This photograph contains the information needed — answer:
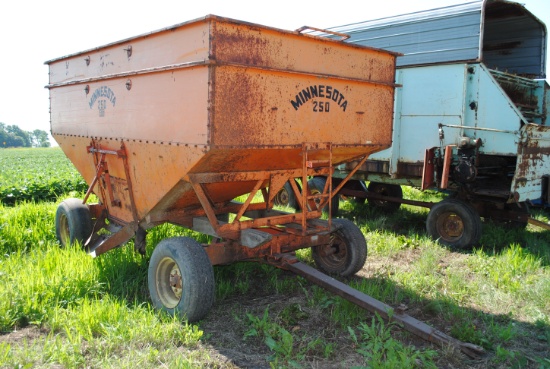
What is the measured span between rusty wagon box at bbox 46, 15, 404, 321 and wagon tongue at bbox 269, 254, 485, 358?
19 centimetres

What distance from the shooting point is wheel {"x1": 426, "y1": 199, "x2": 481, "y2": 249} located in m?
6.73

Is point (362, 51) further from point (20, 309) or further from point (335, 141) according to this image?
point (20, 309)

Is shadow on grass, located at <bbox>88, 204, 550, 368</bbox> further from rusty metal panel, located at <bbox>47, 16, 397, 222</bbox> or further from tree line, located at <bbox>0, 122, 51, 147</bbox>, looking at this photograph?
tree line, located at <bbox>0, 122, 51, 147</bbox>

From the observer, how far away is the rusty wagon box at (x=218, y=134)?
3.91 metres

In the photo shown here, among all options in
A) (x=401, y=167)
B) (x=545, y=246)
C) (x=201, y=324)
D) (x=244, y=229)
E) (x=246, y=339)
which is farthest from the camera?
(x=401, y=167)

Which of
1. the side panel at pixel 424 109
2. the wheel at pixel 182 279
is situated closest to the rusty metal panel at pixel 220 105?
the wheel at pixel 182 279

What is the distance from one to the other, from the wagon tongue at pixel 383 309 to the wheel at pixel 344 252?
0.78 m

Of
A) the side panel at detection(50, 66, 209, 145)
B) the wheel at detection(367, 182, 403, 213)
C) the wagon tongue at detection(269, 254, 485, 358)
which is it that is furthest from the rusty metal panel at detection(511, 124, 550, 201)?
the side panel at detection(50, 66, 209, 145)

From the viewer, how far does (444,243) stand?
6.98 meters

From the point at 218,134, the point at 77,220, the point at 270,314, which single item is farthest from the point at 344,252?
the point at 77,220

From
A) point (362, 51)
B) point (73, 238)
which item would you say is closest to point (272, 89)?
point (362, 51)

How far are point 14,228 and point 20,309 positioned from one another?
2787 millimetres

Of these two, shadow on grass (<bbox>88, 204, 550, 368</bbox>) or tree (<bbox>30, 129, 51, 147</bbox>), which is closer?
shadow on grass (<bbox>88, 204, 550, 368</bbox>)

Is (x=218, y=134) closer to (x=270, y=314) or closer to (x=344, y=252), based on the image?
(x=270, y=314)
